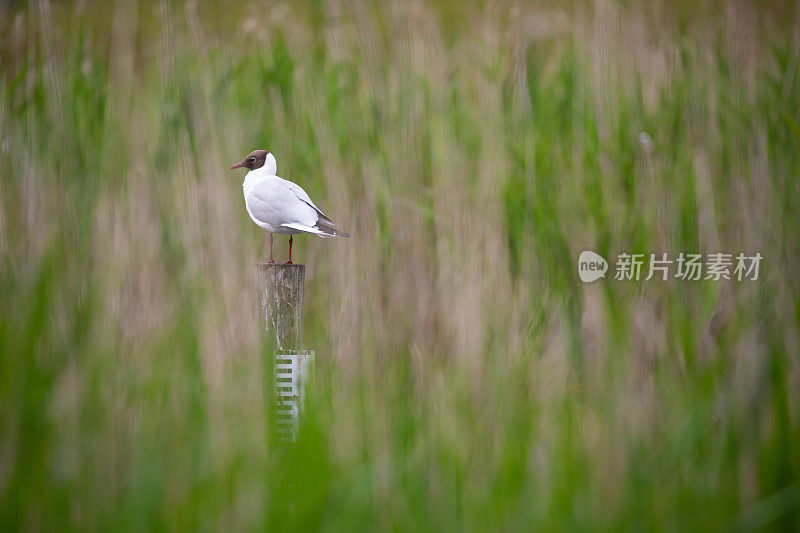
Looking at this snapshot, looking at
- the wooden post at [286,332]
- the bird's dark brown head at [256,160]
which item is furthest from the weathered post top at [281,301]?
the bird's dark brown head at [256,160]

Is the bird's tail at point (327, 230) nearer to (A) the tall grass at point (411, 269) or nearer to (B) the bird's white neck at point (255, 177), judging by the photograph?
(B) the bird's white neck at point (255, 177)

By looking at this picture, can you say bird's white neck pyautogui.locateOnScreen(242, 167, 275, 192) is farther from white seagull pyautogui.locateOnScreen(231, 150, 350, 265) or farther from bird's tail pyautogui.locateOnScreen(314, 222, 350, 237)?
bird's tail pyautogui.locateOnScreen(314, 222, 350, 237)

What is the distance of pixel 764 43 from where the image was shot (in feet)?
7.38

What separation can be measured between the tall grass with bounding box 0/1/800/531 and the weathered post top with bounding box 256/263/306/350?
11cm

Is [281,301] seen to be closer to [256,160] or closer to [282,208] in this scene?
[282,208]

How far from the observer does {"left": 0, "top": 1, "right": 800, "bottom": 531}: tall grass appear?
1.46 meters

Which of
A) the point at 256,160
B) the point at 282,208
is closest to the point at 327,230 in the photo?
the point at 282,208

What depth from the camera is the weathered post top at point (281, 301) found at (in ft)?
4.83

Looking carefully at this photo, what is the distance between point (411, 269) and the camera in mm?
2062

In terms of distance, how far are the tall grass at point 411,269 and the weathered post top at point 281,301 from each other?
108 millimetres

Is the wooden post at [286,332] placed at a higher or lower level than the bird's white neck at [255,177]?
lower

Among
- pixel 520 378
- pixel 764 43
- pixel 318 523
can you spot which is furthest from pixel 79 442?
pixel 764 43

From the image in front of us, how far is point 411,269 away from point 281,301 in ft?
2.15

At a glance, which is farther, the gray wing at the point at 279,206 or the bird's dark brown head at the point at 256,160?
the bird's dark brown head at the point at 256,160
